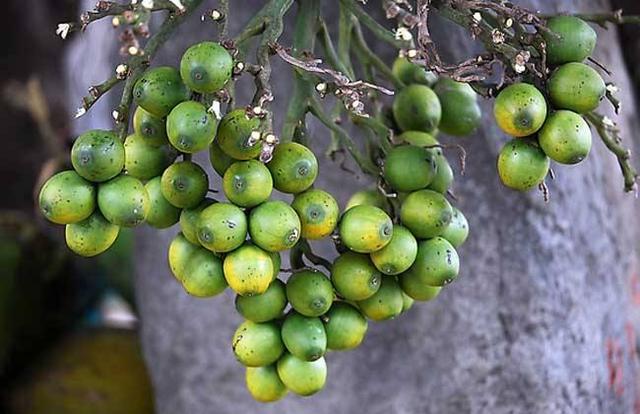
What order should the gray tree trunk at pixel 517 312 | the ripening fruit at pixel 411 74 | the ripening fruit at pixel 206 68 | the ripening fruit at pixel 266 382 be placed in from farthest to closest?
the gray tree trunk at pixel 517 312
the ripening fruit at pixel 411 74
the ripening fruit at pixel 266 382
the ripening fruit at pixel 206 68

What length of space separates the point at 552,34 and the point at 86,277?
45.1 inches

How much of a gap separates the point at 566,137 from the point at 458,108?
199mm

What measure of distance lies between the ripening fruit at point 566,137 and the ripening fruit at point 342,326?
0.20 metres

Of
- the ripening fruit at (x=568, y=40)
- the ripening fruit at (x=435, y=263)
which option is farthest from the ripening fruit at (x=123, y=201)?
the ripening fruit at (x=568, y=40)

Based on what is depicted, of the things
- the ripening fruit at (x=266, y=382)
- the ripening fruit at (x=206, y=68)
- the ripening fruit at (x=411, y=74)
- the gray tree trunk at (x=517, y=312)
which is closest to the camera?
the ripening fruit at (x=206, y=68)

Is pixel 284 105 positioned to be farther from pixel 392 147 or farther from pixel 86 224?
pixel 86 224

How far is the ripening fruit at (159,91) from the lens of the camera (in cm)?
61

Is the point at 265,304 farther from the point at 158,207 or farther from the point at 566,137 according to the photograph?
the point at 566,137

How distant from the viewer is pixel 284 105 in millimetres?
1064

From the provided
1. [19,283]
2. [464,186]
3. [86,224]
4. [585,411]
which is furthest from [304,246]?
[19,283]

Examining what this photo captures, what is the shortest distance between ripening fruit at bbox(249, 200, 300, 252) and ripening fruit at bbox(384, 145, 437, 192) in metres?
0.11

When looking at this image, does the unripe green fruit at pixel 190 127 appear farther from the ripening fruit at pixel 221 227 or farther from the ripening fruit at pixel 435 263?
the ripening fruit at pixel 435 263

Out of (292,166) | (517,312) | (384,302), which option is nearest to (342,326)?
(384,302)

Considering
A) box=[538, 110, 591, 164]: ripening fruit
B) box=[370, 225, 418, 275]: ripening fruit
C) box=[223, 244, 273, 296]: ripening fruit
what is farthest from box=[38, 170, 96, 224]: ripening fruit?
box=[538, 110, 591, 164]: ripening fruit
